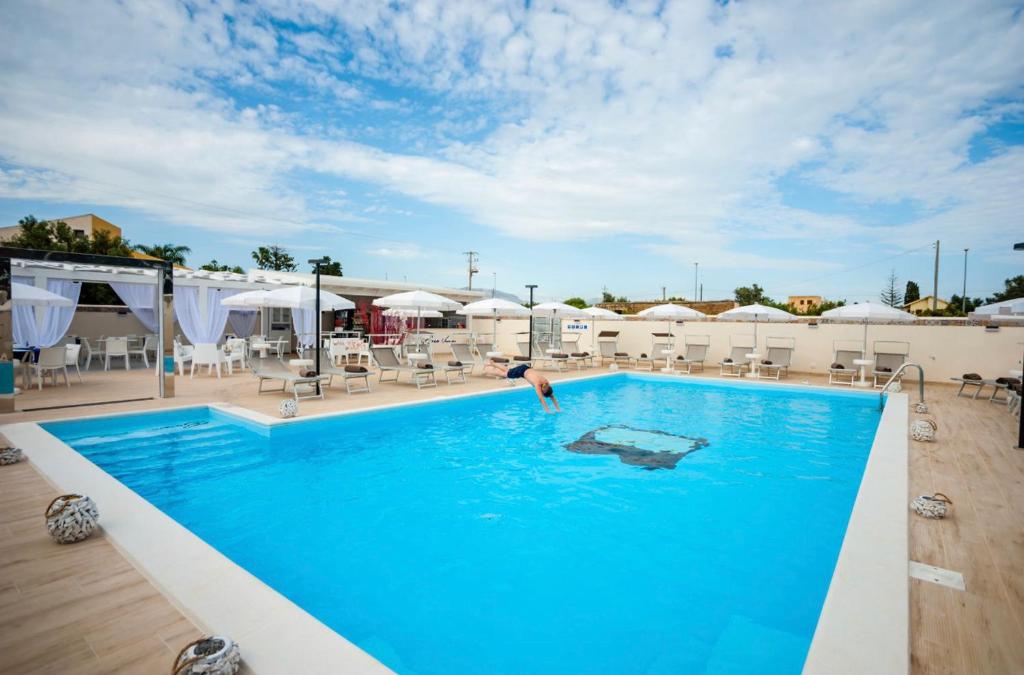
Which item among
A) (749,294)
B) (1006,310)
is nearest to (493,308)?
(1006,310)

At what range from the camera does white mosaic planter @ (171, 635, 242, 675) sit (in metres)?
1.64

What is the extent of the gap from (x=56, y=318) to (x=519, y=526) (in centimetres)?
1263

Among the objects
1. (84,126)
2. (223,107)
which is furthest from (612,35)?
(84,126)

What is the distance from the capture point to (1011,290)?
113 ft

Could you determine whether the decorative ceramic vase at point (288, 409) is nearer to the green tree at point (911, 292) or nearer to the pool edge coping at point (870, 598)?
the pool edge coping at point (870, 598)

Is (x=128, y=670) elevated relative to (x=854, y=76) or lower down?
lower down

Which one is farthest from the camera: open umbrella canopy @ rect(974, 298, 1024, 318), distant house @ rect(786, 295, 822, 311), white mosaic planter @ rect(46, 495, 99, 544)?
distant house @ rect(786, 295, 822, 311)

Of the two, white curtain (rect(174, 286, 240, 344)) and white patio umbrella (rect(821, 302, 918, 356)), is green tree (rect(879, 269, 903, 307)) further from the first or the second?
white curtain (rect(174, 286, 240, 344))

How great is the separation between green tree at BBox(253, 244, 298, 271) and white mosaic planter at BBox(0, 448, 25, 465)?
33.6 m

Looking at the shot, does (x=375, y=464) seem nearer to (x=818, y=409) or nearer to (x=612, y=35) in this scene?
(x=818, y=409)

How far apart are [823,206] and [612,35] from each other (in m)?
14.5

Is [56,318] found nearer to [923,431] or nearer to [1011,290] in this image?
[923,431]

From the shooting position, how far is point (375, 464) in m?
5.55

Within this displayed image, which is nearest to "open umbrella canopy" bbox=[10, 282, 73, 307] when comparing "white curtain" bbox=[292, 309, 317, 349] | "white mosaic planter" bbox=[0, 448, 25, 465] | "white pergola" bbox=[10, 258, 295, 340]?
"white pergola" bbox=[10, 258, 295, 340]
